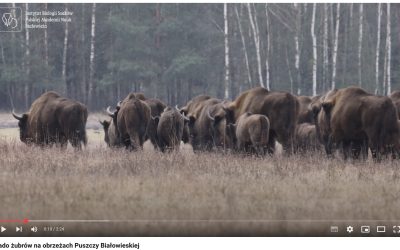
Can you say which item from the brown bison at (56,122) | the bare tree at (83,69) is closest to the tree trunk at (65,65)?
the bare tree at (83,69)

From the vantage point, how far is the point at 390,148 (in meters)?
15.6

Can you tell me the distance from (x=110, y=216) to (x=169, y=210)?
82cm

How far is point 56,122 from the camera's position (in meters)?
19.6

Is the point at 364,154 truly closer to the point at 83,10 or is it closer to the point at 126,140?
the point at 126,140

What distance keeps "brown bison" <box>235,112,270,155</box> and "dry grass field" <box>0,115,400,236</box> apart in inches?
51.9

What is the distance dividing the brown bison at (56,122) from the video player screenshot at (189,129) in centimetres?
3

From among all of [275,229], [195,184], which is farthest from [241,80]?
[275,229]

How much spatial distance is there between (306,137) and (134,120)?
14.1 ft

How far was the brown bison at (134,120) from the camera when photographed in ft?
61.8

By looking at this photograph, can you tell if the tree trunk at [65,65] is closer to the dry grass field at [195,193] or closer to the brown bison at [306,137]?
the brown bison at [306,137]

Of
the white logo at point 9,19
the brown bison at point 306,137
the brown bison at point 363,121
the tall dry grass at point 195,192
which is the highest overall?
the white logo at point 9,19

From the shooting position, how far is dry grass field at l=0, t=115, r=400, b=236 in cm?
976
